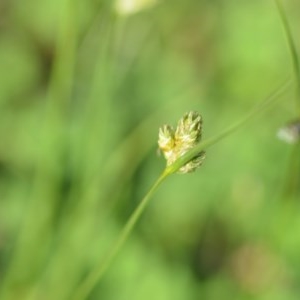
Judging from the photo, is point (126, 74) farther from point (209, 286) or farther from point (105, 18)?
point (209, 286)

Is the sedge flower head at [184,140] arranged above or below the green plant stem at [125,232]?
above

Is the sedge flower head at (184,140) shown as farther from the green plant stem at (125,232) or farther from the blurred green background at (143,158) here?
the blurred green background at (143,158)

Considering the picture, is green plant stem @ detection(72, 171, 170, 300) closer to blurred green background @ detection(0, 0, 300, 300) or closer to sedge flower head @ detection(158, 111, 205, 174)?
sedge flower head @ detection(158, 111, 205, 174)

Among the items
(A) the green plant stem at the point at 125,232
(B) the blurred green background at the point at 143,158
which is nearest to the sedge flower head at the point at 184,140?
(A) the green plant stem at the point at 125,232

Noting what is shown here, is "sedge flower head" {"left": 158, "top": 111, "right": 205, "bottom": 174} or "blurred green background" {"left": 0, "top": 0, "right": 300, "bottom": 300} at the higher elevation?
"sedge flower head" {"left": 158, "top": 111, "right": 205, "bottom": 174}

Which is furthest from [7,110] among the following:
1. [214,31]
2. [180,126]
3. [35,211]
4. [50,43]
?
[180,126]

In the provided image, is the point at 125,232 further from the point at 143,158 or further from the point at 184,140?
the point at 143,158

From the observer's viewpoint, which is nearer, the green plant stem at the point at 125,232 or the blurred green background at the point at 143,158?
the green plant stem at the point at 125,232

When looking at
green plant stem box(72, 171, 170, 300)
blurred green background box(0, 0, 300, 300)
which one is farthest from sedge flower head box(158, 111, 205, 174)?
blurred green background box(0, 0, 300, 300)
